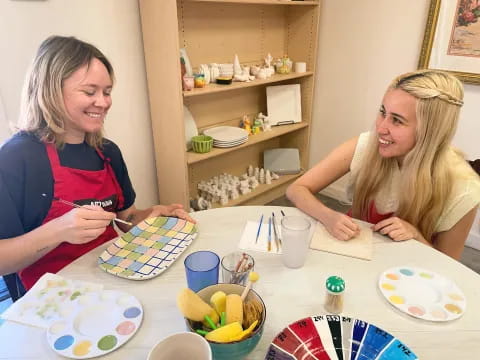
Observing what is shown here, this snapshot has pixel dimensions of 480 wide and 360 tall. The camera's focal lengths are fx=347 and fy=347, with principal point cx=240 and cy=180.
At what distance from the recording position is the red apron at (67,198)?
1060 millimetres

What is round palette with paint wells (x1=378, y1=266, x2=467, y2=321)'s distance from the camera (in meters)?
0.79

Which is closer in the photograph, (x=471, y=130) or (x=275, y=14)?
(x=471, y=130)

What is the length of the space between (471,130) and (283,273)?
1.99 metres

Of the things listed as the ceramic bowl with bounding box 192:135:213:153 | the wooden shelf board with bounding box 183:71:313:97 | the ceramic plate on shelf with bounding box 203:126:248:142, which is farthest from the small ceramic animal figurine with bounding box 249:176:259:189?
the wooden shelf board with bounding box 183:71:313:97

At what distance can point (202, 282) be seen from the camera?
2.64 feet

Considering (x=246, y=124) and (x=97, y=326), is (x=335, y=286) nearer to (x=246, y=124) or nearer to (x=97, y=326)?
(x=97, y=326)

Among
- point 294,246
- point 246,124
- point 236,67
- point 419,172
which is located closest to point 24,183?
point 294,246

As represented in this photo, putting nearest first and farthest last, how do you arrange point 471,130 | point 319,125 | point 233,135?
1. point 471,130
2. point 233,135
3. point 319,125

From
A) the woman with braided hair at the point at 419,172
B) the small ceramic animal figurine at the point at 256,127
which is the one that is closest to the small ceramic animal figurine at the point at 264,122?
the small ceramic animal figurine at the point at 256,127

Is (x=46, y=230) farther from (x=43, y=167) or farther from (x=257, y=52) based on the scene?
(x=257, y=52)

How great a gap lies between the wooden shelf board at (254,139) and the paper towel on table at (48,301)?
132 cm

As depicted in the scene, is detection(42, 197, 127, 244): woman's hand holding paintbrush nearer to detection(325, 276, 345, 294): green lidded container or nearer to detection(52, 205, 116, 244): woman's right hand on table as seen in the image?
detection(52, 205, 116, 244): woman's right hand on table

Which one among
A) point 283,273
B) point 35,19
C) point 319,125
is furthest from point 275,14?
point 283,273

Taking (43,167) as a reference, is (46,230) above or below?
below
